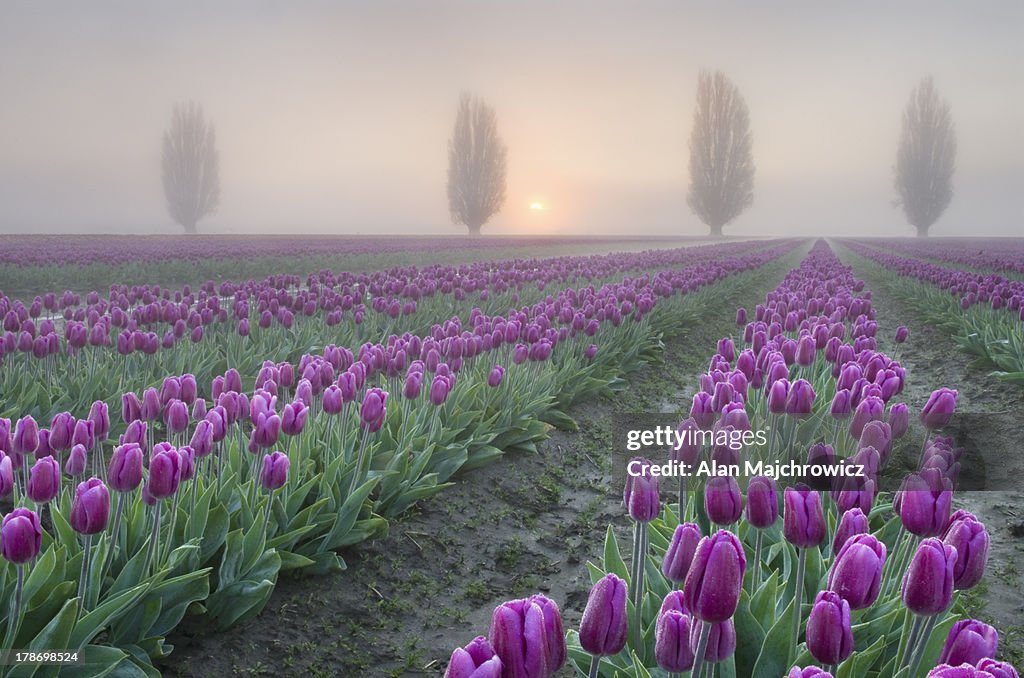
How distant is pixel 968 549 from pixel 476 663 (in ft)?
3.30

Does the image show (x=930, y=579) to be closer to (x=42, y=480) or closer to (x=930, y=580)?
(x=930, y=580)

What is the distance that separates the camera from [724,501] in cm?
182

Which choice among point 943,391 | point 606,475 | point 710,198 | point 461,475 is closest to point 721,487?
point 943,391

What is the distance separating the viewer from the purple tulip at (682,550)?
1.56 metres

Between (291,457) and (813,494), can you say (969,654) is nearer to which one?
(813,494)

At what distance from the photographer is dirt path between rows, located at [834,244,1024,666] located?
294cm

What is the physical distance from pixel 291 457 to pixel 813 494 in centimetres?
234

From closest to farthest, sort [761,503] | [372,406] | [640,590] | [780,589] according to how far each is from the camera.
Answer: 1. [761,503]
2. [640,590]
3. [780,589]
4. [372,406]

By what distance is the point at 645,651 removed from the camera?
1.97 metres

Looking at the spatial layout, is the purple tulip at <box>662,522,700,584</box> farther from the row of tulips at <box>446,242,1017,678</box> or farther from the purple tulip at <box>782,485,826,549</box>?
the purple tulip at <box>782,485,826,549</box>

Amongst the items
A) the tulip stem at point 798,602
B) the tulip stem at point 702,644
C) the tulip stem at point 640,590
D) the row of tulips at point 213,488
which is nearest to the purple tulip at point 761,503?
the tulip stem at point 798,602

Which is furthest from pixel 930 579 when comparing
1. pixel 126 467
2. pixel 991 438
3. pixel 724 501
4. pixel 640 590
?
pixel 991 438

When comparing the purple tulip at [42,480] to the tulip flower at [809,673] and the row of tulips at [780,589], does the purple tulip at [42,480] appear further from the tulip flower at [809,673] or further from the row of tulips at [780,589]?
the tulip flower at [809,673]

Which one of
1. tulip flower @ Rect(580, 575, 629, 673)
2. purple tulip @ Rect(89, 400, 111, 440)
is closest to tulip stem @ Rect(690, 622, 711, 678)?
tulip flower @ Rect(580, 575, 629, 673)
